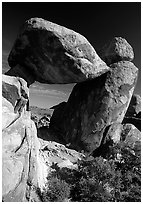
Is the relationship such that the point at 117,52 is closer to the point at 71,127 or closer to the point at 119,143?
the point at 71,127

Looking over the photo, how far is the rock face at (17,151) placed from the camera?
231 inches

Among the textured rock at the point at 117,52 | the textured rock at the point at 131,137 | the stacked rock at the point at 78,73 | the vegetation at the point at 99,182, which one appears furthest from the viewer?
the textured rock at the point at 117,52

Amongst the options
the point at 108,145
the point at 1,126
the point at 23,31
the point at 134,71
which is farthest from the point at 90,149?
the point at 23,31

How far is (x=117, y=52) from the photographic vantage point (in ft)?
47.1

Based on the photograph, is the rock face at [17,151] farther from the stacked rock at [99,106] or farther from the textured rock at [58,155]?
the stacked rock at [99,106]

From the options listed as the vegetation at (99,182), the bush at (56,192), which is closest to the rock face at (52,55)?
the vegetation at (99,182)

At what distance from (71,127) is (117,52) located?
626 centimetres

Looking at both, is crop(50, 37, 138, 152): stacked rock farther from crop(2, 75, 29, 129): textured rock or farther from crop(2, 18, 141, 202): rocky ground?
crop(2, 75, 29, 129): textured rock

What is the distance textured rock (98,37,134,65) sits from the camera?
14.3 metres

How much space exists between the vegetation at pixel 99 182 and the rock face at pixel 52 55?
17.4 feet

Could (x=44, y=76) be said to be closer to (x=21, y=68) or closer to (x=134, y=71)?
(x=21, y=68)

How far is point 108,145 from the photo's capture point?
1102 cm

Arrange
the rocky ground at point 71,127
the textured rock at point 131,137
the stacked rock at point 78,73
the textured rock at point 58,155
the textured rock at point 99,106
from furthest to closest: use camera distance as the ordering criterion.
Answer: the textured rock at point 99,106, the stacked rock at point 78,73, the textured rock at point 131,137, the textured rock at point 58,155, the rocky ground at point 71,127

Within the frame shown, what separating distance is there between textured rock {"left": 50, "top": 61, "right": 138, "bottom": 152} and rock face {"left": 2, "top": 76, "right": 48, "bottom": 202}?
482cm
